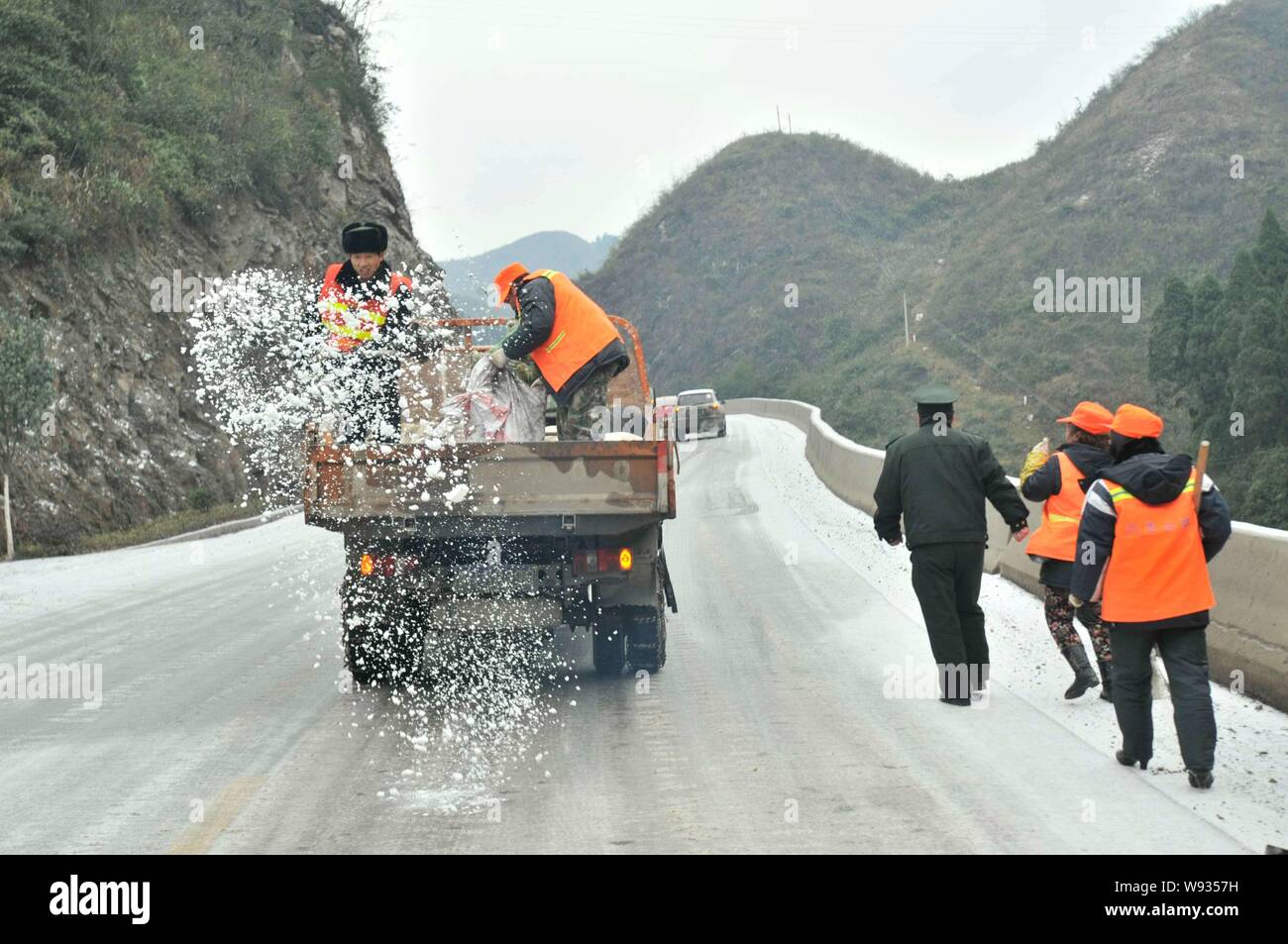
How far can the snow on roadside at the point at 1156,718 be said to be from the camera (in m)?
6.22

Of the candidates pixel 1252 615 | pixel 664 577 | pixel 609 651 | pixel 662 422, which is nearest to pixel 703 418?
pixel 662 422

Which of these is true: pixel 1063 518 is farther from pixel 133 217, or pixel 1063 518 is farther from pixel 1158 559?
pixel 133 217

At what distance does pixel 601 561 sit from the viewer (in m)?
8.57

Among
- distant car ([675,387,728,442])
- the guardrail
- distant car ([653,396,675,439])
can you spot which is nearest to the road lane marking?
distant car ([653,396,675,439])

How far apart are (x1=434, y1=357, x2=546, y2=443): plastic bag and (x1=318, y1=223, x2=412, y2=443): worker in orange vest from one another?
51 centimetres

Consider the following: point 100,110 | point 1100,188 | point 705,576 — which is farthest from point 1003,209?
point 705,576

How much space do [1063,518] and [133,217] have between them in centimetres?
2094

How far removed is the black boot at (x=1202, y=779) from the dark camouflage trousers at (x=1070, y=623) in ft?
6.61

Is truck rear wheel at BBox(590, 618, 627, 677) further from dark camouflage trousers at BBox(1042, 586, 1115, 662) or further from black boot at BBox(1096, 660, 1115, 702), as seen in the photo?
black boot at BBox(1096, 660, 1115, 702)

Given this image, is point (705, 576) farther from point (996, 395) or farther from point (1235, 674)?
point (996, 395)

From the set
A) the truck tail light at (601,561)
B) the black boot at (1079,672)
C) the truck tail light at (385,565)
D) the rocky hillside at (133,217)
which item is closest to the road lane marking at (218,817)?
the truck tail light at (385,565)

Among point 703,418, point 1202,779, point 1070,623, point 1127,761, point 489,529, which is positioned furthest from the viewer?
point 703,418

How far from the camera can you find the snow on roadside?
6.22 meters

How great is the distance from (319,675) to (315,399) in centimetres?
182
